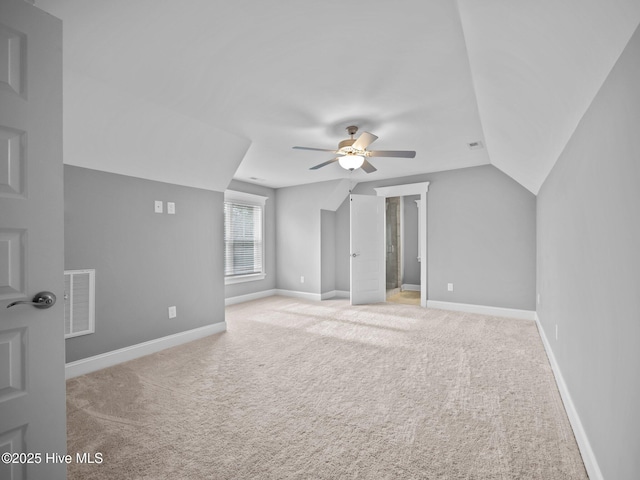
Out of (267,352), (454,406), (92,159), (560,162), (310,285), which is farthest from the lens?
(310,285)

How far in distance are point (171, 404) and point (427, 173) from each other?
483 cm

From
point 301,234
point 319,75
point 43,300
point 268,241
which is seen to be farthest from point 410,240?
point 43,300

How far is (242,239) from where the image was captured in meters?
5.94

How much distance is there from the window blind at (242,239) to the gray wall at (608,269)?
4.80 meters

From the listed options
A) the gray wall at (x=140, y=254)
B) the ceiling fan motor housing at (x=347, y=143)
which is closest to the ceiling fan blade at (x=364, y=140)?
the ceiling fan motor housing at (x=347, y=143)

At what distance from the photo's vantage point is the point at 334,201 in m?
6.20

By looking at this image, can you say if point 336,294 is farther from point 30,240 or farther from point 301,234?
point 30,240

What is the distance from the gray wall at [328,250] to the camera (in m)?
6.14

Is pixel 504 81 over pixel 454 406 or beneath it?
over

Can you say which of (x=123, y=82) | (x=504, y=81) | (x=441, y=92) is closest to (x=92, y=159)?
(x=123, y=82)

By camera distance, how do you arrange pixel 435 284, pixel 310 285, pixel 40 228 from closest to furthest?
1. pixel 40 228
2. pixel 435 284
3. pixel 310 285

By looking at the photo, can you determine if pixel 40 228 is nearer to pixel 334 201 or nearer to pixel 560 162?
pixel 560 162

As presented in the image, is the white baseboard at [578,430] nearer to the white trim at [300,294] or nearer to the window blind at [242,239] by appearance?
the white trim at [300,294]

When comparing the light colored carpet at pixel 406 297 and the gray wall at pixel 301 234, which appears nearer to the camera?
the light colored carpet at pixel 406 297
